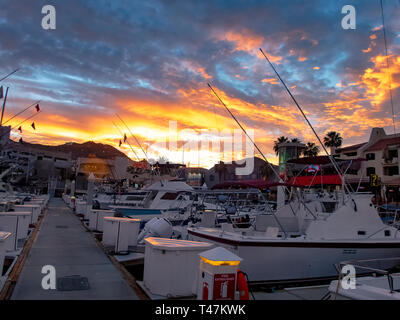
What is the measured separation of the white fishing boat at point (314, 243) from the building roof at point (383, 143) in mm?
33728

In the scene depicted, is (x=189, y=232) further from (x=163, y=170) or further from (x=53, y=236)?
(x=163, y=170)

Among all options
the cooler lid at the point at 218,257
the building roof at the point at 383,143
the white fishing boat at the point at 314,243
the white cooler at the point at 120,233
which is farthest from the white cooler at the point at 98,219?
the building roof at the point at 383,143

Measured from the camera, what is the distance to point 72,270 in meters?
7.66

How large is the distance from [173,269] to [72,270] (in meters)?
3.11

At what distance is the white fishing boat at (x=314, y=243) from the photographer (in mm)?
8672

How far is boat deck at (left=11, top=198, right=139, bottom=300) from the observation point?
5.90 meters

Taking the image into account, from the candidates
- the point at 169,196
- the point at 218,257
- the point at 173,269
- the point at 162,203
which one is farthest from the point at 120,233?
the point at 169,196

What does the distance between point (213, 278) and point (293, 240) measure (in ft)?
16.5

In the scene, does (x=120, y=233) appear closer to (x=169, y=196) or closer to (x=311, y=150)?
(x=169, y=196)

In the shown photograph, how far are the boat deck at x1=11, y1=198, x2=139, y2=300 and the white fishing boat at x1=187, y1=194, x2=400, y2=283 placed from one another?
10.3ft

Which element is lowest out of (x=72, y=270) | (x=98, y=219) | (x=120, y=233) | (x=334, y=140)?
(x=72, y=270)

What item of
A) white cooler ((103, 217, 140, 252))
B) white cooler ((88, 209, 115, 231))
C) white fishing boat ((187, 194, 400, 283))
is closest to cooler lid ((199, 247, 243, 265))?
white fishing boat ((187, 194, 400, 283))

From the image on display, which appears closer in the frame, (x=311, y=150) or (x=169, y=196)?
(x=169, y=196)

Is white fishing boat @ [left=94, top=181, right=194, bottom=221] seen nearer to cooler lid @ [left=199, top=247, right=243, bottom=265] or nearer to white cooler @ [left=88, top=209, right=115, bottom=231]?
white cooler @ [left=88, top=209, right=115, bottom=231]
